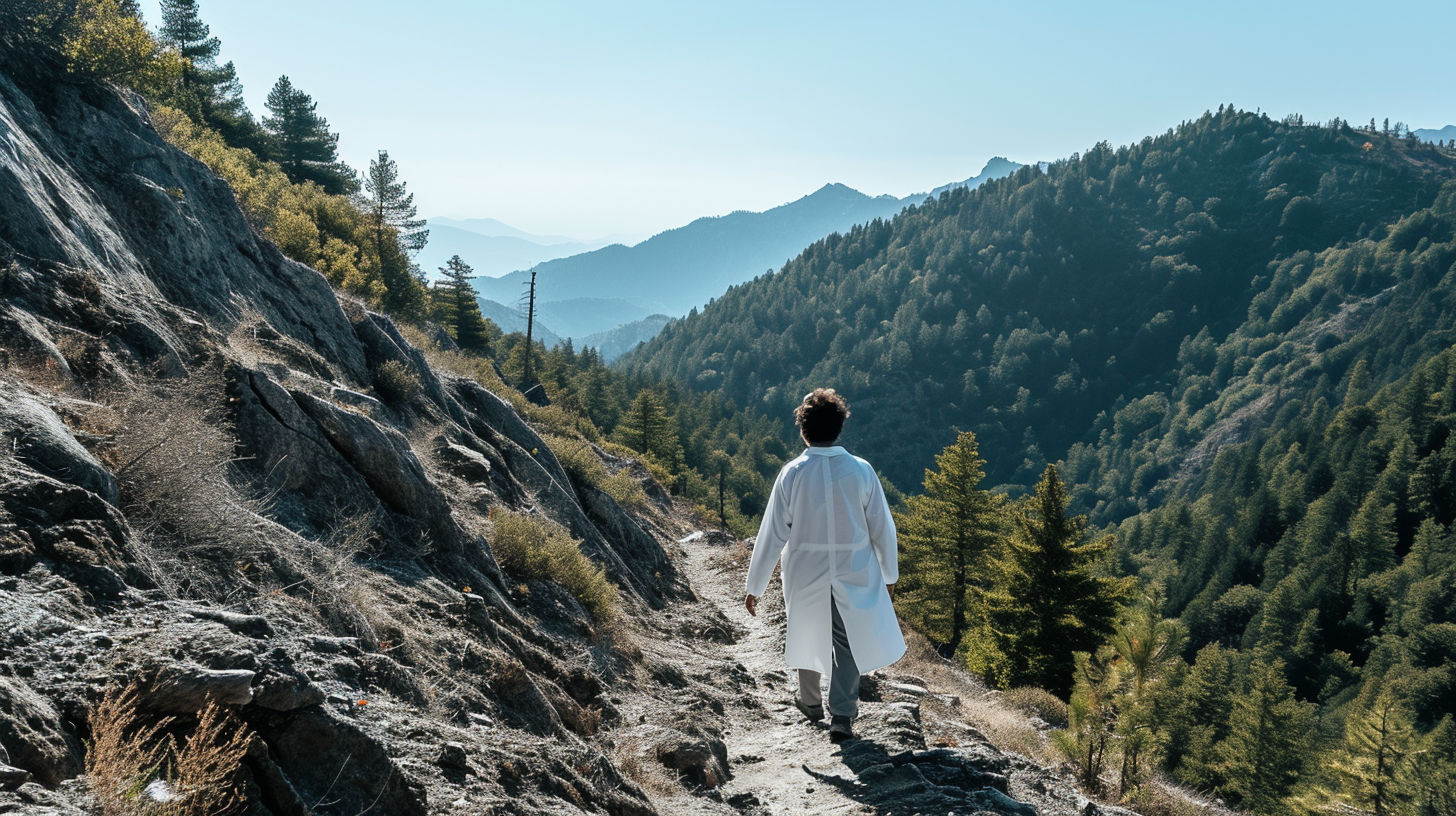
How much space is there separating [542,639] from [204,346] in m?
4.12

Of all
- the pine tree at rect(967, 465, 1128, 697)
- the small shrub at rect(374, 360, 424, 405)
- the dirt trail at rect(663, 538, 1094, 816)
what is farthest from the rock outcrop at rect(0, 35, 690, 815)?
the pine tree at rect(967, 465, 1128, 697)

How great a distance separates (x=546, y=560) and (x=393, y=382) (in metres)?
4.05

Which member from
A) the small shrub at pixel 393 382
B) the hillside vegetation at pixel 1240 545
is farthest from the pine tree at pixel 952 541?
the small shrub at pixel 393 382

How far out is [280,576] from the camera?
15.1ft

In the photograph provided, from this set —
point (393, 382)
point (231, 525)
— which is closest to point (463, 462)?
point (393, 382)

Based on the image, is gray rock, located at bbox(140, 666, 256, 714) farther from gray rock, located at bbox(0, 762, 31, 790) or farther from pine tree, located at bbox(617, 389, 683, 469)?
pine tree, located at bbox(617, 389, 683, 469)

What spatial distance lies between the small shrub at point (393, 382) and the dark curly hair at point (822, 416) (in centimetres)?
A: 754

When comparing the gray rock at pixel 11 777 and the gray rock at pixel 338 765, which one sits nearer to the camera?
the gray rock at pixel 11 777

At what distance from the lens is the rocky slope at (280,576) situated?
2.93m

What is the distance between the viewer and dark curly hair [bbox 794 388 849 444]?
5.73 metres

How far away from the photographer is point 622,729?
6.56 metres

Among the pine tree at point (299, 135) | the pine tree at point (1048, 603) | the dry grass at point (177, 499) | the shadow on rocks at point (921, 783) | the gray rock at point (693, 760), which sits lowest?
the pine tree at point (1048, 603)

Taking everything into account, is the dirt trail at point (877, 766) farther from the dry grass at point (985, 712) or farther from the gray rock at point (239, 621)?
the gray rock at point (239, 621)

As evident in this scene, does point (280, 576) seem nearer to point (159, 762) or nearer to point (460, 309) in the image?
point (159, 762)
